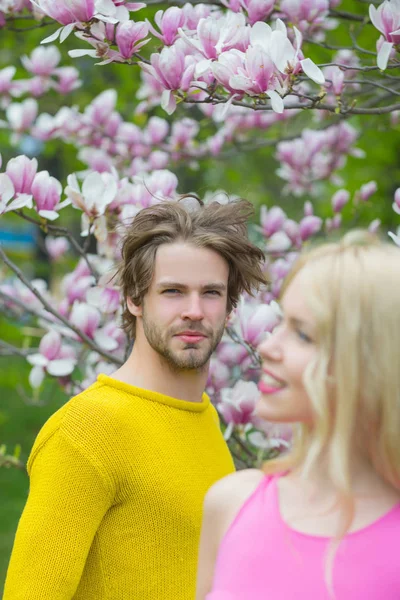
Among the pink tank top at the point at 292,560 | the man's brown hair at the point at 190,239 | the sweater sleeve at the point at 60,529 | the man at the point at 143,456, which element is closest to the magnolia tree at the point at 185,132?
the man's brown hair at the point at 190,239

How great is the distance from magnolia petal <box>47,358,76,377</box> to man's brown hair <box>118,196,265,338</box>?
2.07ft

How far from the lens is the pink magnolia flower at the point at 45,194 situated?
2.90 metres

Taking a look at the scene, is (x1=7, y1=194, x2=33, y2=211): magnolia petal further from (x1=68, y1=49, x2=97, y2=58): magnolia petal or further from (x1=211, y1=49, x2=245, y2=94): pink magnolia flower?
(x1=211, y1=49, x2=245, y2=94): pink magnolia flower

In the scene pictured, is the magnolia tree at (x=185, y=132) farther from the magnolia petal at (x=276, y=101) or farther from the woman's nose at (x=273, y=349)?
the woman's nose at (x=273, y=349)

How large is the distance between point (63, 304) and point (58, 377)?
0.30 meters

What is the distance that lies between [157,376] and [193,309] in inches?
9.2

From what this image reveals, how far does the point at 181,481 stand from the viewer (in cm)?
229

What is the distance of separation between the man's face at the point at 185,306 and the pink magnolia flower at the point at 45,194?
0.67m

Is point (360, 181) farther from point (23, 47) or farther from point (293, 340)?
point (293, 340)

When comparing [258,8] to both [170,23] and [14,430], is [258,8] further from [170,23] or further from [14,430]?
[14,430]

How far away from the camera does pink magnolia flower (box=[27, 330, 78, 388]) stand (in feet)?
10.5

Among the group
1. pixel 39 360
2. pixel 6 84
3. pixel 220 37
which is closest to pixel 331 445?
pixel 220 37

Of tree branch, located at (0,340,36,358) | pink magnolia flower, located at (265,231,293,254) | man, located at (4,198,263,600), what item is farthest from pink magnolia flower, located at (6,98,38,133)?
man, located at (4,198,263,600)

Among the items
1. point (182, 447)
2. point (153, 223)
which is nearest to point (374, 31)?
point (153, 223)
